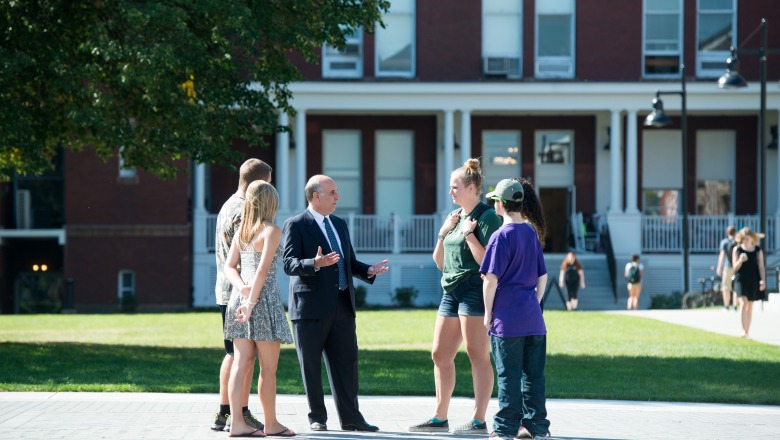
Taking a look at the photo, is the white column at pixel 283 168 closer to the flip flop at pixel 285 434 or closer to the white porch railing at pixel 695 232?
the white porch railing at pixel 695 232

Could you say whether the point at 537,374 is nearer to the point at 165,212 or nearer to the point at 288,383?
the point at 288,383

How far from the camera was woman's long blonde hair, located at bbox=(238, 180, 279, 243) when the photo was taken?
8.94 m

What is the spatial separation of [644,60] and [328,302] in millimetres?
28448

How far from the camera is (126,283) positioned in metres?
35.1

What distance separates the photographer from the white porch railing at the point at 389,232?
3509 centimetres

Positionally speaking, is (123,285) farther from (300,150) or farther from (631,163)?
(631,163)

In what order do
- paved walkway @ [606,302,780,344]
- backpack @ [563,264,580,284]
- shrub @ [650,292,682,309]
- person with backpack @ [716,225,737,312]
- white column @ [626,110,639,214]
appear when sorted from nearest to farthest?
paved walkway @ [606,302,780,344]
person with backpack @ [716,225,737,312]
backpack @ [563,264,580,284]
shrub @ [650,292,682,309]
white column @ [626,110,639,214]

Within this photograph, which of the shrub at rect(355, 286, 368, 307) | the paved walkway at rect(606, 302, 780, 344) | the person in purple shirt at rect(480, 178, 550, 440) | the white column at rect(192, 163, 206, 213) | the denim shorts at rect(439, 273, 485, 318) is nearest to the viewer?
the person in purple shirt at rect(480, 178, 550, 440)

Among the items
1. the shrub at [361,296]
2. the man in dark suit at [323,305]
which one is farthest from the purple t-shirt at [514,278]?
the shrub at [361,296]

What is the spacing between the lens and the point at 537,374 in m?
8.68

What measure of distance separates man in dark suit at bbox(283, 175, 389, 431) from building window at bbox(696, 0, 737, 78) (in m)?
28.7

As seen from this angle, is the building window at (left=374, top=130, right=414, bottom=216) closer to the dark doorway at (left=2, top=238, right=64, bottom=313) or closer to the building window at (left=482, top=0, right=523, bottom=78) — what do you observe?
the building window at (left=482, top=0, right=523, bottom=78)

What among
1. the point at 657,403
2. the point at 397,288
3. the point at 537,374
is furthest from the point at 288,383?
the point at 397,288

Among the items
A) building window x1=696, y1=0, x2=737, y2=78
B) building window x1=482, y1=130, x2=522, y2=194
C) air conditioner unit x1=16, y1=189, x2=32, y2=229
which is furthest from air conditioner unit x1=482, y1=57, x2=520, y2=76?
air conditioner unit x1=16, y1=189, x2=32, y2=229
